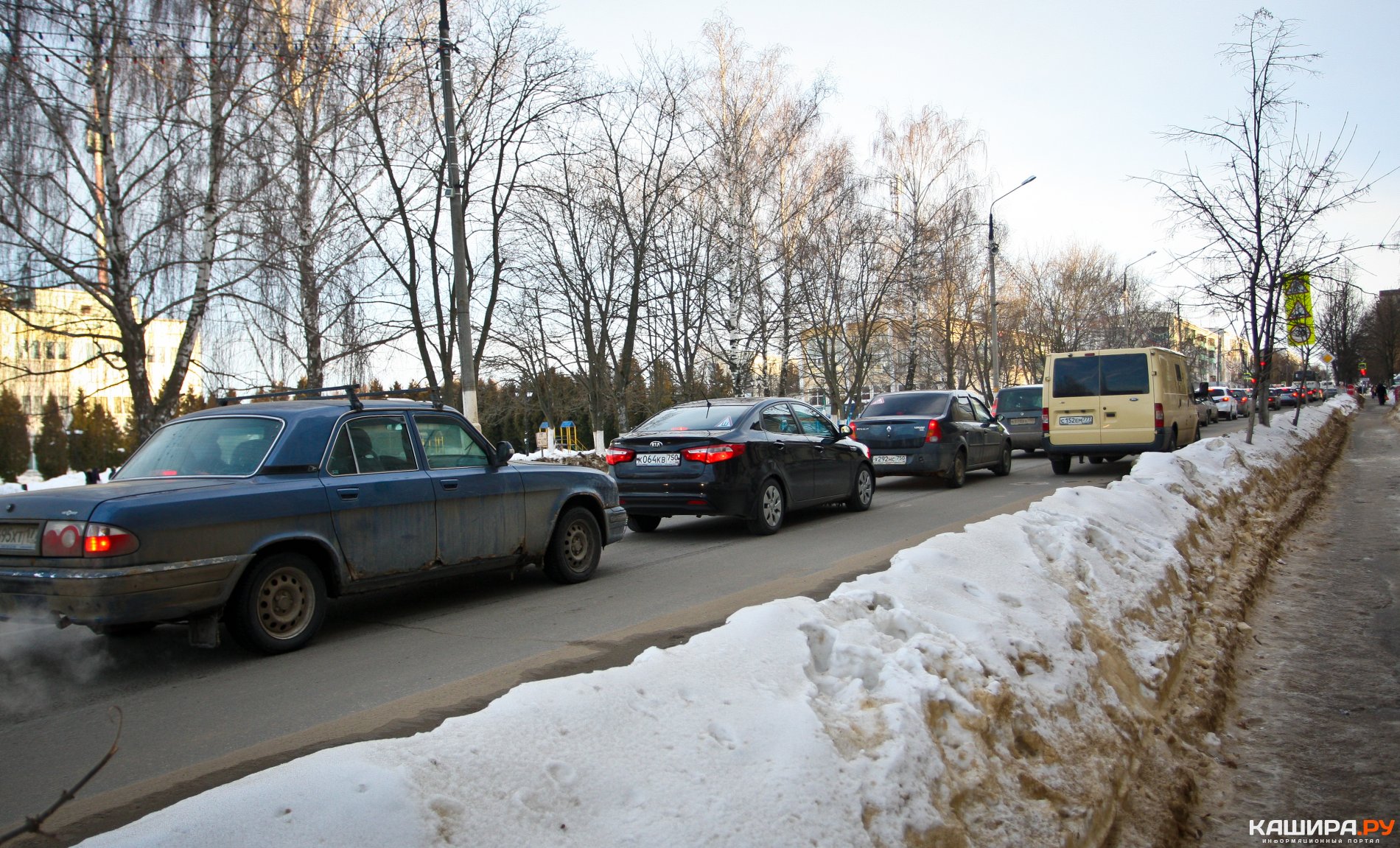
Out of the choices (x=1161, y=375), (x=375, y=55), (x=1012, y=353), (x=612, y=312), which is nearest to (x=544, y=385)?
(x=612, y=312)

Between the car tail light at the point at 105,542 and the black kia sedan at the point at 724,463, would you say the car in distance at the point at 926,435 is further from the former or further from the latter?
the car tail light at the point at 105,542

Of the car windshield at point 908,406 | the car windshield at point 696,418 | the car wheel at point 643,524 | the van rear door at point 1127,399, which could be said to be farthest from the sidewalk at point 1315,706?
the car windshield at point 908,406

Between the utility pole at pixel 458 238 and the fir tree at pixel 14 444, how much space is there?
92.0ft

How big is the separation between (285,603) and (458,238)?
38.4 feet

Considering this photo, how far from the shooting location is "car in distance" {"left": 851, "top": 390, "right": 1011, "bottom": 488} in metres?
15.6

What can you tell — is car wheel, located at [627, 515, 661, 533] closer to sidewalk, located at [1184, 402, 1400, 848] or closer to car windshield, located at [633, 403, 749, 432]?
car windshield, located at [633, 403, 749, 432]

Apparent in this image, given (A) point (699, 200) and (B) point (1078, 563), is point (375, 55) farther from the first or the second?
(B) point (1078, 563)

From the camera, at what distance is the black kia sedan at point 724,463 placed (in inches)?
406

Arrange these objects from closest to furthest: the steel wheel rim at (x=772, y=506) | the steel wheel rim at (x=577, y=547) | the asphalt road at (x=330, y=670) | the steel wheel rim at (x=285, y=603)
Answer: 1. the asphalt road at (x=330, y=670)
2. the steel wheel rim at (x=285, y=603)
3. the steel wheel rim at (x=577, y=547)
4. the steel wheel rim at (x=772, y=506)

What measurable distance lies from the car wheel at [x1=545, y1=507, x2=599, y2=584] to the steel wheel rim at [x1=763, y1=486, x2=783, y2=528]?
9.52 ft

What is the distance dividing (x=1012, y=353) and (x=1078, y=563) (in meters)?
53.2

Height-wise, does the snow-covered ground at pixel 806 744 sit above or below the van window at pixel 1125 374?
below

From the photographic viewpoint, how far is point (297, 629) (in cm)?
583

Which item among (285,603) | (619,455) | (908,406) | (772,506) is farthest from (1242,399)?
(285,603)
